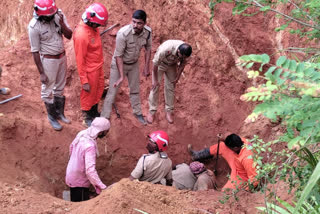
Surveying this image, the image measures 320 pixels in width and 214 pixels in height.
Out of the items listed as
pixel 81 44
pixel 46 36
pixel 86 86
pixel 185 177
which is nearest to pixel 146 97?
pixel 86 86

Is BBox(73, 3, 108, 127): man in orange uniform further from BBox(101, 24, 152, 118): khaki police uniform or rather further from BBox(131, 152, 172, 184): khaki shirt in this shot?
BBox(131, 152, 172, 184): khaki shirt

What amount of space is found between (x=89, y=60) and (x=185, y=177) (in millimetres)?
2326

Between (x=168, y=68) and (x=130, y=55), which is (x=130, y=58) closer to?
(x=130, y=55)

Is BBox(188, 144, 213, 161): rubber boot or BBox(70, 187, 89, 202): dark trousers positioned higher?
BBox(70, 187, 89, 202): dark trousers

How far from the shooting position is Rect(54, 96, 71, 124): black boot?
20.2ft

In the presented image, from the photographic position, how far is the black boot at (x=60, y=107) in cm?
617

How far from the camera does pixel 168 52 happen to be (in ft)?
19.6

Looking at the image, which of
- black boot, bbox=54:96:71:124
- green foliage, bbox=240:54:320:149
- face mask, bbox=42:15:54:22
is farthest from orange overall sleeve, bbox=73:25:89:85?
green foliage, bbox=240:54:320:149

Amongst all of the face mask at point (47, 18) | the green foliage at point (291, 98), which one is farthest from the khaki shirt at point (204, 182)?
the green foliage at point (291, 98)

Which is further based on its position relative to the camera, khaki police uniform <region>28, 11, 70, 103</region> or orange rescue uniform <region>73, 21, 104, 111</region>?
orange rescue uniform <region>73, 21, 104, 111</region>

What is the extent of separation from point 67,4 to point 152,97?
2833 millimetres

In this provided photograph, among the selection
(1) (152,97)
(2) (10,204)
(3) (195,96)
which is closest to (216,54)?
(3) (195,96)

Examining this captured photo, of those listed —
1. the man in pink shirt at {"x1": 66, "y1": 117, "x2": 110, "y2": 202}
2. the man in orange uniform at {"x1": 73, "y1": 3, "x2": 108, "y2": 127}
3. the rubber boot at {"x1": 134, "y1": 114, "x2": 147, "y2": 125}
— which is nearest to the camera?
the man in pink shirt at {"x1": 66, "y1": 117, "x2": 110, "y2": 202}

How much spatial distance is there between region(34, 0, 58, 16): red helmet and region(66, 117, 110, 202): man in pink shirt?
1585mm
